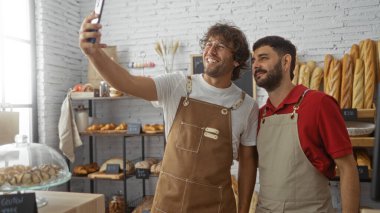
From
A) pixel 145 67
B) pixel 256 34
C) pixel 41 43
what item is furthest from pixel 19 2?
pixel 256 34

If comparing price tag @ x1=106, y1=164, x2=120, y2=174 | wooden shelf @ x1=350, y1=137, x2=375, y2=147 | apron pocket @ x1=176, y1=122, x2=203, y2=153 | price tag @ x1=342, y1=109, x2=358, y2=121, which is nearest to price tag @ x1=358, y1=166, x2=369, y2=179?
wooden shelf @ x1=350, y1=137, x2=375, y2=147

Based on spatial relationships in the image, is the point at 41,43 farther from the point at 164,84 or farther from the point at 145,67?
the point at 164,84

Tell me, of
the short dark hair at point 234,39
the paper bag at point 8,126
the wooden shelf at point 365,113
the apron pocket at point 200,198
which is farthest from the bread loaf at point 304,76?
the paper bag at point 8,126

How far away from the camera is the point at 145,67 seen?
13.4 ft

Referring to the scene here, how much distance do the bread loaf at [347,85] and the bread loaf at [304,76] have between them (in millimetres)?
326

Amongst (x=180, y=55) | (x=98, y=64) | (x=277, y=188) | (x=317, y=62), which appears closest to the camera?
(x=98, y=64)

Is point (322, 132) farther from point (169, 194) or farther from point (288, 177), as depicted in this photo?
point (169, 194)

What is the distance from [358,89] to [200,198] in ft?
→ 6.72

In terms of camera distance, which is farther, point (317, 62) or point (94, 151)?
point (94, 151)

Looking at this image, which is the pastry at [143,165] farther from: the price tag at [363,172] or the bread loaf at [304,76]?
the price tag at [363,172]

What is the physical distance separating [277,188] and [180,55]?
9.06 ft

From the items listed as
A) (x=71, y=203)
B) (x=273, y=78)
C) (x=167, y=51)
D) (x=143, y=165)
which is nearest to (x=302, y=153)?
(x=273, y=78)

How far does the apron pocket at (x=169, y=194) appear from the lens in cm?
153

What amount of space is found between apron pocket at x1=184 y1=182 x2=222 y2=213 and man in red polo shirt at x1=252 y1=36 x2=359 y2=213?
0.22 m
